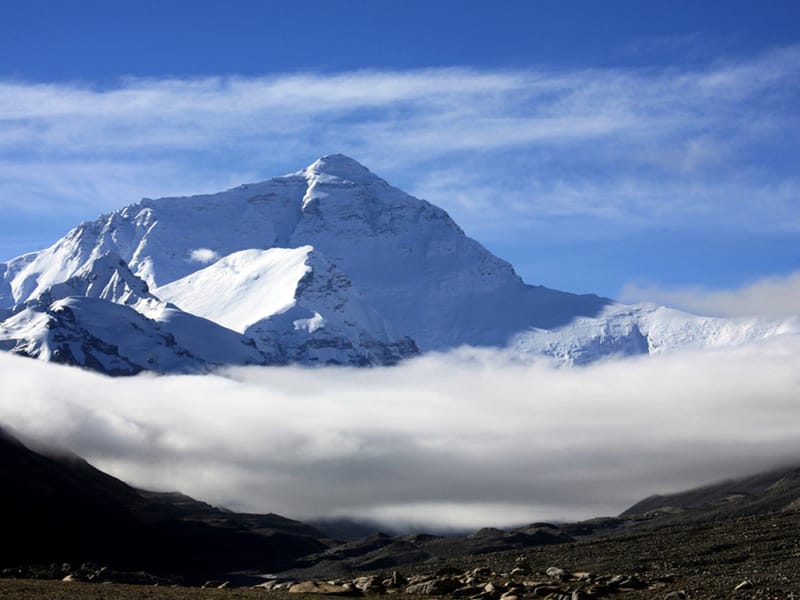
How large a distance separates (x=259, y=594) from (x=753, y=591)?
106ft

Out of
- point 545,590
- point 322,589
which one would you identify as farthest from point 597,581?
point 322,589

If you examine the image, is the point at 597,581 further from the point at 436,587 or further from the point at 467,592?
the point at 436,587

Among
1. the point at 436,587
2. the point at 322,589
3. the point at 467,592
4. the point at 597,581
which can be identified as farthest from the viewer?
the point at 597,581

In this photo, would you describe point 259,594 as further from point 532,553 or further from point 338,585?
point 532,553

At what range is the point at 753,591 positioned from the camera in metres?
80.6

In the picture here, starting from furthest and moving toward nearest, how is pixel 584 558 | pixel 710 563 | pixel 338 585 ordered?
pixel 584 558
pixel 710 563
pixel 338 585

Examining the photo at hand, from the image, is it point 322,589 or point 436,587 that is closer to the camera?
point 436,587

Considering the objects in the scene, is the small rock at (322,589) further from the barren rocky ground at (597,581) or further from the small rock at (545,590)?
the small rock at (545,590)

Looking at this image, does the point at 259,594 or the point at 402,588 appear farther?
the point at 402,588

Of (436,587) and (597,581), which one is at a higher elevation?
(436,587)

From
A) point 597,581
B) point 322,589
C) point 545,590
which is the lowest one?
point 545,590

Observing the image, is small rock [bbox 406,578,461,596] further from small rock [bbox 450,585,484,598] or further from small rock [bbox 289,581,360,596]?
small rock [bbox 289,581,360,596]

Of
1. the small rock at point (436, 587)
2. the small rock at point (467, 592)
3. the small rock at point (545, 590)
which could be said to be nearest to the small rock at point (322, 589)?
the small rock at point (436, 587)

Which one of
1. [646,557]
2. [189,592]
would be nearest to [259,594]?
[189,592]
